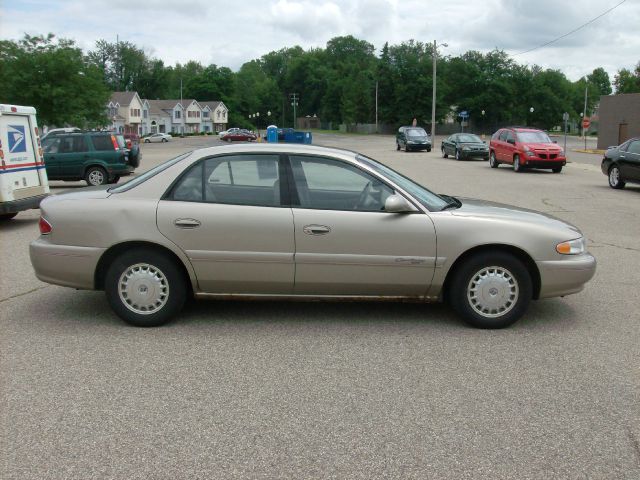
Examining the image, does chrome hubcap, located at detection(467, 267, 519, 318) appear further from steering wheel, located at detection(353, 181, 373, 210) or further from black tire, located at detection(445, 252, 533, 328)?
steering wheel, located at detection(353, 181, 373, 210)

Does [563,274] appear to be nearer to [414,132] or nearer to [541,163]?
[541,163]

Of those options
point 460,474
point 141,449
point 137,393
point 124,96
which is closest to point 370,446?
point 460,474

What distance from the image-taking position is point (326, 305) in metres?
6.32

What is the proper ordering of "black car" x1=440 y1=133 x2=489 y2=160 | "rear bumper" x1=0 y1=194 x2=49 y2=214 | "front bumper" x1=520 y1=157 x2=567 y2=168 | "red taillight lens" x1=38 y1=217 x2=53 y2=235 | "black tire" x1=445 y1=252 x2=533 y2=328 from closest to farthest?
1. "black tire" x1=445 y1=252 x2=533 y2=328
2. "red taillight lens" x1=38 y1=217 x2=53 y2=235
3. "rear bumper" x1=0 y1=194 x2=49 y2=214
4. "front bumper" x1=520 y1=157 x2=567 y2=168
5. "black car" x1=440 y1=133 x2=489 y2=160

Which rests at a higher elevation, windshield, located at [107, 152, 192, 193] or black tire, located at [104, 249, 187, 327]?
windshield, located at [107, 152, 192, 193]

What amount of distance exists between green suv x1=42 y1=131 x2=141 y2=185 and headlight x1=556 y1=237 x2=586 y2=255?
53.8ft

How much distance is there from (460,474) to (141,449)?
1668 mm

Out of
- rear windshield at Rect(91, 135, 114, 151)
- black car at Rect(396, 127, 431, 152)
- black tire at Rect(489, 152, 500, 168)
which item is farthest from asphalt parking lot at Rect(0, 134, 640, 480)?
black car at Rect(396, 127, 431, 152)

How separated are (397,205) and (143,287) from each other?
2.26 metres

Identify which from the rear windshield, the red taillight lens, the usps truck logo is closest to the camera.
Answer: the red taillight lens

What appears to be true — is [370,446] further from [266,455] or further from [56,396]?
[56,396]

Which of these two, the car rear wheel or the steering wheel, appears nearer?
the steering wheel

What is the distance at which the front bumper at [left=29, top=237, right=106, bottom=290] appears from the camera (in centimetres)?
550

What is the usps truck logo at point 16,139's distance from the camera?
37.3ft
